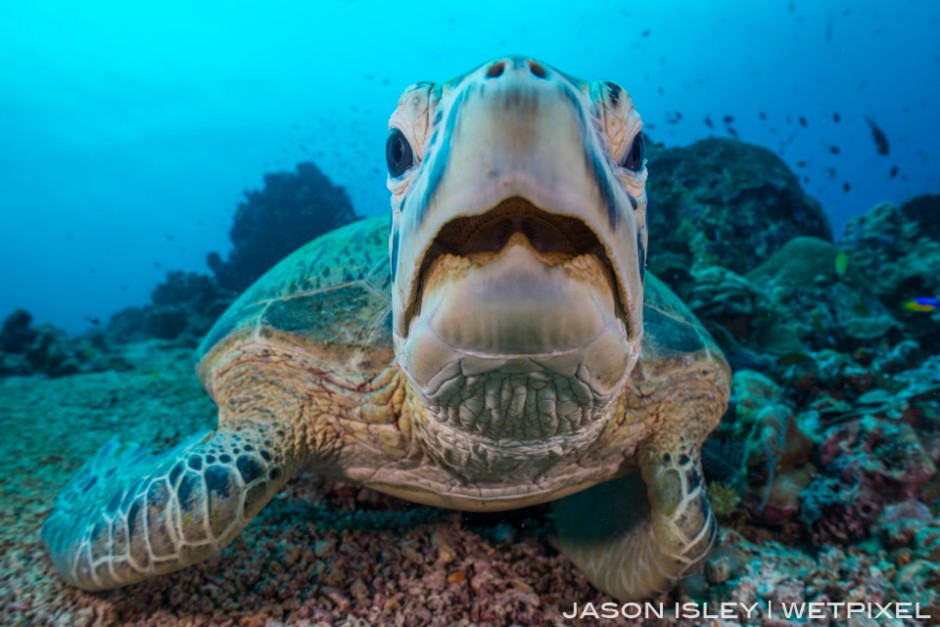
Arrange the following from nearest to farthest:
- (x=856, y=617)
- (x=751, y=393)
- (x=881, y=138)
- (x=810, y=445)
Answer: (x=856, y=617) → (x=810, y=445) → (x=751, y=393) → (x=881, y=138)

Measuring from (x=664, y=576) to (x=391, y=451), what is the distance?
3.78 ft

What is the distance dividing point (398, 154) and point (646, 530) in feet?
5.81

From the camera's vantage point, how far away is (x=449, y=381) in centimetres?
97

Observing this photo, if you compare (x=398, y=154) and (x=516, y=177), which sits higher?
(x=398, y=154)

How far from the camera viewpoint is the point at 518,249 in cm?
79

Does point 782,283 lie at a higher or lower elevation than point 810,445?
higher

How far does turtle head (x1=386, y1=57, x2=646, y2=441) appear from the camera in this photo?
0.77 meters

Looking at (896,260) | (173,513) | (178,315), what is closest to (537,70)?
(173,513)

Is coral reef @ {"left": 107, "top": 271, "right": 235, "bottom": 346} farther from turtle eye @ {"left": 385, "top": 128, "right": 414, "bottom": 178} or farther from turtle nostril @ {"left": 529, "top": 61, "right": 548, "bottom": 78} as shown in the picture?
turtle nostril @ {"left": 529, "top": 61, "right": 548, "bottom": 78}

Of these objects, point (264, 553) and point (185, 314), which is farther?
point (185, 314)

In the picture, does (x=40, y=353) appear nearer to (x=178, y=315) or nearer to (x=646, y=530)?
(x=178, y=315)

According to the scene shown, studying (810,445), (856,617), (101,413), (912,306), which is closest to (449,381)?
(856,617)

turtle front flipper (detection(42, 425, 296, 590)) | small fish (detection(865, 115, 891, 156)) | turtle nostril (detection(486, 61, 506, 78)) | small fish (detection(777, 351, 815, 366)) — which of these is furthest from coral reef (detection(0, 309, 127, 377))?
small fish (detection(865, 115, 891, 156))

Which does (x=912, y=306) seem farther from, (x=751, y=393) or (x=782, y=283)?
(x=751, y=393)
